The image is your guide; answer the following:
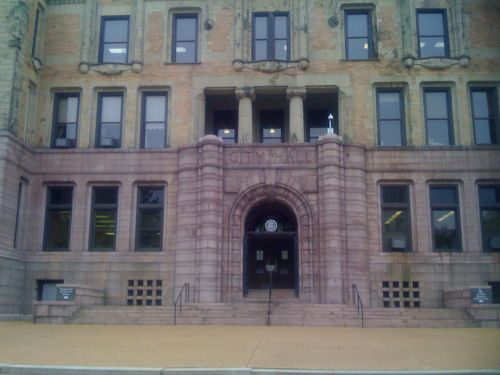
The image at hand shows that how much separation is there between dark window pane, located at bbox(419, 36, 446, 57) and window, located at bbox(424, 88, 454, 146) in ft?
6.19

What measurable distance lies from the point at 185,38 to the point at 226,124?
194 inches

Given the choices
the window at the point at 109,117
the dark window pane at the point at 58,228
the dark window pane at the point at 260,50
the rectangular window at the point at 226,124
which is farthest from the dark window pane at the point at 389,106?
the dark window pane at the point at 58,228

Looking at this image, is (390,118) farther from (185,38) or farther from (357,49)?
(185,38)

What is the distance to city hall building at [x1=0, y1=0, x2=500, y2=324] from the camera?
2572 centimetres

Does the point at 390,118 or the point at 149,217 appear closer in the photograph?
the point at 149,217

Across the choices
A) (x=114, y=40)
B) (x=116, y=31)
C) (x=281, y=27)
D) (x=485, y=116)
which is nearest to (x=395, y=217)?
(x=485, y=116)

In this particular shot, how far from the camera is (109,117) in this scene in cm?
2906

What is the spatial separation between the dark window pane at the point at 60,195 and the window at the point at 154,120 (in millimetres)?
4258

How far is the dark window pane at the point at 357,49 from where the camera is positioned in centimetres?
2894

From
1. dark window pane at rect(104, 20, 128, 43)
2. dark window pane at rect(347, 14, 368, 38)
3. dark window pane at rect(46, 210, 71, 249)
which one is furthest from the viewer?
dark window pane at rect(104, 20, 128, 43)

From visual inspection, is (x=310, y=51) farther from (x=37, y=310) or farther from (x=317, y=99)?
(x=37, y=310)

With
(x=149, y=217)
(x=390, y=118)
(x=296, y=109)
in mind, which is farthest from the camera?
(x=390, y=118)

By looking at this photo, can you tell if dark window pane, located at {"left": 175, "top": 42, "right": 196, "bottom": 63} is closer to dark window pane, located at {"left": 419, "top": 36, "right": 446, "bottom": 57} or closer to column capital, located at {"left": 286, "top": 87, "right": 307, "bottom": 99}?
column capital, located at {"left": 286, "top": 87, "right": 307, "bottom": 99}

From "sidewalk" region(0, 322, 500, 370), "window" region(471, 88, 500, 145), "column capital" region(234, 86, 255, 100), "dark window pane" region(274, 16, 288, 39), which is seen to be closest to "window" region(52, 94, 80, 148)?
"column capital" region(234, 86, 255, 100)
